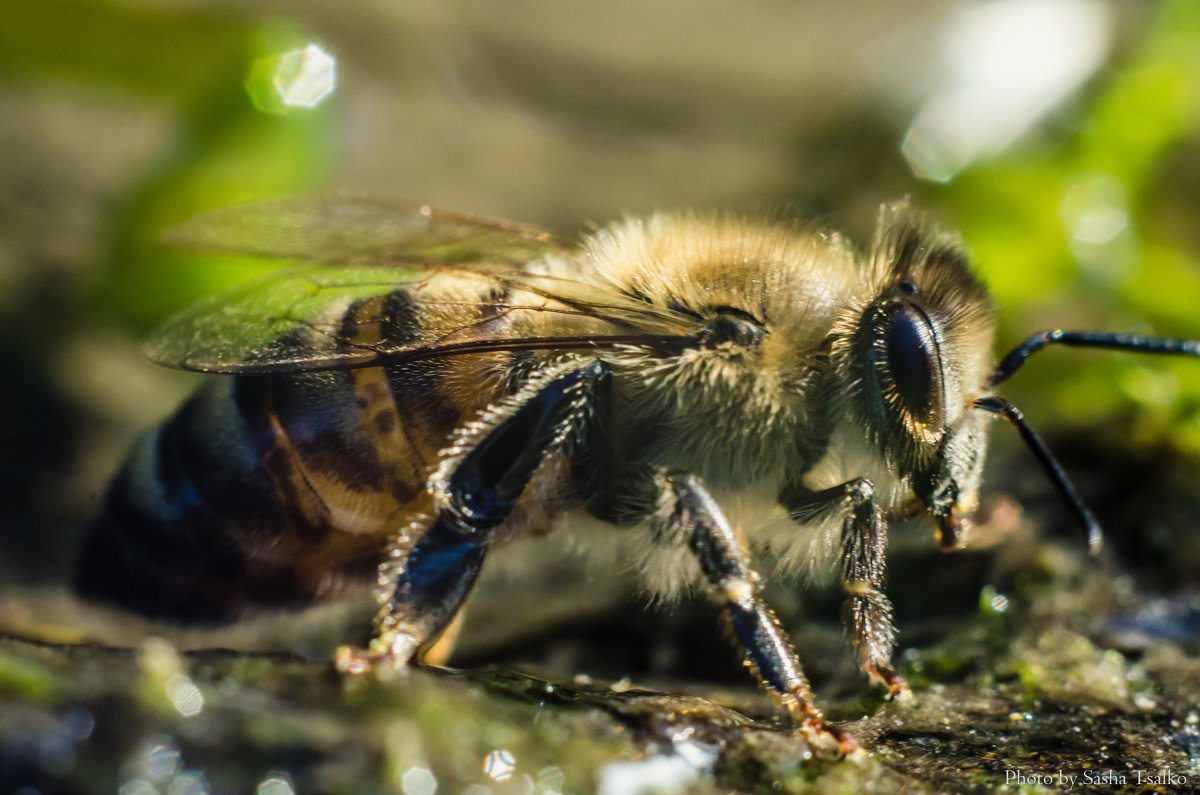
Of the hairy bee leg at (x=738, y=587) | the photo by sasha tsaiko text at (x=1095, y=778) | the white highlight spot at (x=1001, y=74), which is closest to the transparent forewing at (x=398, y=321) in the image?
the hairy bee leg at (x=738, y=587)

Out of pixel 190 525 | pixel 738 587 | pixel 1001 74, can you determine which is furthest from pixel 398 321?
pixel 1001 74

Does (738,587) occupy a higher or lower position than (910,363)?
lower

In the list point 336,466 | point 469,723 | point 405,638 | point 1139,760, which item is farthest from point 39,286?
point 1139,760

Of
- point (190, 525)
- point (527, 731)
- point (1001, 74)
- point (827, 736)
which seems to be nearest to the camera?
point (527, 731)

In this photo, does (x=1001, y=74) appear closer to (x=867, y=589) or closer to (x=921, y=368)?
(x=921, y=368)

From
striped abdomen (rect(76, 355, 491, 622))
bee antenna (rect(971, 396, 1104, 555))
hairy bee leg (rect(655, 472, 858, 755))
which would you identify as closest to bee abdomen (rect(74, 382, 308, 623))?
striped abdomen (rect(76, 355, 491, 622))

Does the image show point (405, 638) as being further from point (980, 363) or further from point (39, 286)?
point (39, 286)

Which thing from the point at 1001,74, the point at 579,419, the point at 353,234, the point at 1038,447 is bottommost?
the point at 579,419
